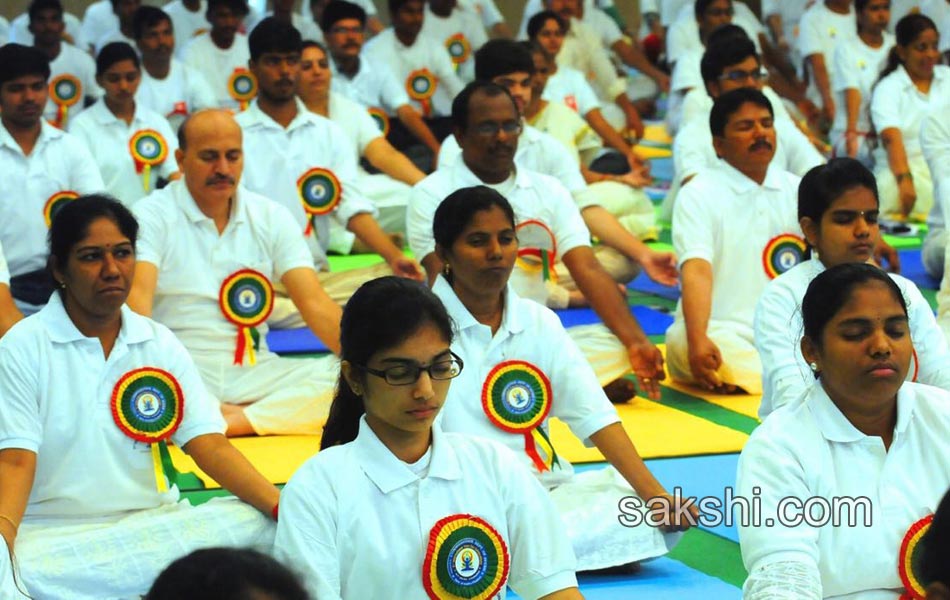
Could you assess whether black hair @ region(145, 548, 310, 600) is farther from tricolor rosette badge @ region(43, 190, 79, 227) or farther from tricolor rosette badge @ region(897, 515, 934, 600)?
tricolor rosette badge @ region(43, 190, 79, 227)

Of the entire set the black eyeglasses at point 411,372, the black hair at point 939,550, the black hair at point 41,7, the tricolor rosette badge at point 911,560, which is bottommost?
the tricolor rosette badge at point 911,560

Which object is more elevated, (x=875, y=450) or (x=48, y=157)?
(x=48, y=157)

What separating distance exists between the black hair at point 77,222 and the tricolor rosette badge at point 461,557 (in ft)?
4.67

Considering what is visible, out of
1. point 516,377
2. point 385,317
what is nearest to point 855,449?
point 385,317

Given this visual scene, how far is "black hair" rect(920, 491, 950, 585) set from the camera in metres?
1.99

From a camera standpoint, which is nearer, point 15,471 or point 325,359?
point 15,471

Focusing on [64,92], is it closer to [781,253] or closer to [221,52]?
[221,52]

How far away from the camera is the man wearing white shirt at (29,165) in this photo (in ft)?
22.8

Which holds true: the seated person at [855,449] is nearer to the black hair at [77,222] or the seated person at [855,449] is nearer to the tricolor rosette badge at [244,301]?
the black hair at [77,222]

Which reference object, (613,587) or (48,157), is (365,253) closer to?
(48,157)

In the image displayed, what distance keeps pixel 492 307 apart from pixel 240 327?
5.49ft

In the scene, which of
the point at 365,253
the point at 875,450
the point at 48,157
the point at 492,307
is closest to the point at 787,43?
the point at 365,253

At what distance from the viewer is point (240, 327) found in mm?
5887

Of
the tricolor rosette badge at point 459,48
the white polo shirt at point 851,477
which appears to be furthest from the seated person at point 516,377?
the tricolor rosette badge at point 459,48
